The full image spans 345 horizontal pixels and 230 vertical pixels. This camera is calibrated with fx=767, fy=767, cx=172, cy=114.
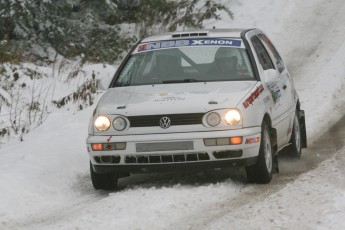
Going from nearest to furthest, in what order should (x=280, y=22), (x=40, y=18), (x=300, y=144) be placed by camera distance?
1. (x=300, y=144)
2. (x=40, y=18)
3. (x=280, y=22)

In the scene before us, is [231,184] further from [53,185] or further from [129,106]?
[53,185]

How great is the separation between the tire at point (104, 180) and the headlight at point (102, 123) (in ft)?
1.85

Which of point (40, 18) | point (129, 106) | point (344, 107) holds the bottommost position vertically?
point (344, 107)

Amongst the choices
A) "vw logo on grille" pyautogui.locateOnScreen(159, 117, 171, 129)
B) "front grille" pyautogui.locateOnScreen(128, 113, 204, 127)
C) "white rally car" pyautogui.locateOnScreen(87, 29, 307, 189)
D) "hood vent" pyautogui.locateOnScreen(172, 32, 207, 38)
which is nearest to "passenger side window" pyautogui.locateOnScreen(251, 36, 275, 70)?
"white rally car" pyautogui.locateOnScreen(87, 29, 307, 189)

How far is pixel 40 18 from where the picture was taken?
49.6 feet

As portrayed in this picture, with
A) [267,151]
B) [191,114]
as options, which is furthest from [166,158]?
[267,151]

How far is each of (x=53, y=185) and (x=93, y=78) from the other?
5750 mm

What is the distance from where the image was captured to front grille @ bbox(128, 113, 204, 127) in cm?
739

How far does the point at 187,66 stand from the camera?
848cm

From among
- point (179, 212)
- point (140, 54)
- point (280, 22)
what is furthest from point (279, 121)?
point (280, 22)

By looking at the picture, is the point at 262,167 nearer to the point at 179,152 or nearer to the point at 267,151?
the point at 267,151

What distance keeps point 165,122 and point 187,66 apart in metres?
1.23

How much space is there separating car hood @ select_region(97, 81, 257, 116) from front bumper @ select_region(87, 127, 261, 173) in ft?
0.84

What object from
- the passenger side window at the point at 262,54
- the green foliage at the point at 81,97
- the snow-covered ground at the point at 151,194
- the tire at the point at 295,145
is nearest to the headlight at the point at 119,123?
the snow-covered ground at the point at 151,194
